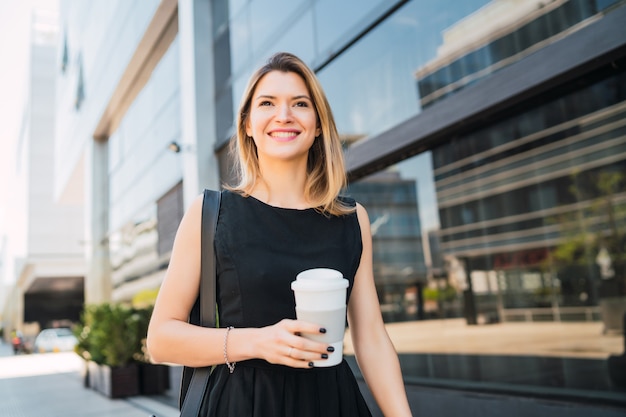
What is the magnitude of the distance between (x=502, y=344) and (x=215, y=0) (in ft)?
27.1

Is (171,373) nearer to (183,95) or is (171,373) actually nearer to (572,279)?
(183,95)

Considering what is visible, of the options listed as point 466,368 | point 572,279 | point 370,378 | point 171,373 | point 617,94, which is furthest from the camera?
point 572,279

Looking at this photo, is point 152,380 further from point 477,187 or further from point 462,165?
point 477,187

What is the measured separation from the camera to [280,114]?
1460 mm

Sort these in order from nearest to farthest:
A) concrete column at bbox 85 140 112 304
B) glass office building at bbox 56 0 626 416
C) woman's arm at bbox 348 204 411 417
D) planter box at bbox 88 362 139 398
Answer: woman's arm at bbox 348 204 411 417 < glass office building at bbox 56 0 626 416 < planter box at bbox 88 362 139 398 < concrete column at bbox 85 140 112 304

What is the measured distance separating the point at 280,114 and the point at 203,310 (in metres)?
0.55

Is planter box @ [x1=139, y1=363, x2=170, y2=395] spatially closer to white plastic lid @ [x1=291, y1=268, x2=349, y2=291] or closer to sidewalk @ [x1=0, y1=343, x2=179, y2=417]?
sidewalk @ [x1=0, y1=343, x2=179, y2=417]

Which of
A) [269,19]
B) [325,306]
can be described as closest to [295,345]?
[325,306]

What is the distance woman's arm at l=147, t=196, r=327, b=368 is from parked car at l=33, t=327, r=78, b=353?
90.7 feet

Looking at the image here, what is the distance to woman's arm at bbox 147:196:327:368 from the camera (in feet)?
3.58

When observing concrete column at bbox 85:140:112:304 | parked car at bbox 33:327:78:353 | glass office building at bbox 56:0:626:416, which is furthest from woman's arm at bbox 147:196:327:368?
parked car at bbox 33:327:78:353

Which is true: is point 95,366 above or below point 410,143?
below

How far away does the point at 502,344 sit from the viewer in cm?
1030

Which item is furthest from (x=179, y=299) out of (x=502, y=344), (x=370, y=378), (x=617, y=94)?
(x=502, y=344)
